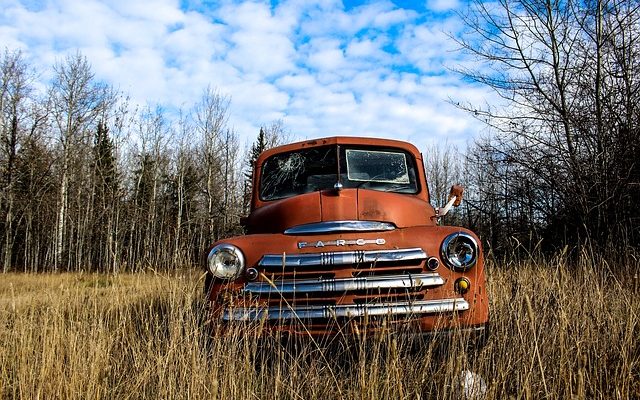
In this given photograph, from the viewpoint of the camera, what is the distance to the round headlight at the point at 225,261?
2994 mm

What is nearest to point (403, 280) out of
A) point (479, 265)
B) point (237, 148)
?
point (479, 265)

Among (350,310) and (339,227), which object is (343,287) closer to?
(350,310)

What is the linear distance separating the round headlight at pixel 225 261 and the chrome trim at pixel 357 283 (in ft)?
0.87

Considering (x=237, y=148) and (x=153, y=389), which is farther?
(x=237, y=148)

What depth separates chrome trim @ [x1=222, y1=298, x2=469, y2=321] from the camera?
2703mm

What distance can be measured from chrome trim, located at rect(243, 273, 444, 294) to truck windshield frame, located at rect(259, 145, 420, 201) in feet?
4.83

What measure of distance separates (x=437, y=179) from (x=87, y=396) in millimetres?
35880

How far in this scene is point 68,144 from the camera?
24516mm

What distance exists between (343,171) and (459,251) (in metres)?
1.64

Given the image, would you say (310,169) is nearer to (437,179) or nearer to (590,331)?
(590,331)

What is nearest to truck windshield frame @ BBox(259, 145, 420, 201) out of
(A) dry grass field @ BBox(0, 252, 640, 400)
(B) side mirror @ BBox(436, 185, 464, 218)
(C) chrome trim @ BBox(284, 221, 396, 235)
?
(B) side mirror @ BBox(436, 185, 464, 218)

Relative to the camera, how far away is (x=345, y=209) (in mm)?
3354

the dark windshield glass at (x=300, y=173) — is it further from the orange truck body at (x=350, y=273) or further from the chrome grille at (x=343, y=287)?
the chrome grille at (x=343, y=287)

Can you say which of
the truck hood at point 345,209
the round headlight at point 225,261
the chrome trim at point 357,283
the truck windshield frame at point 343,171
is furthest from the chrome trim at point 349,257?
the truck windshield frame at point 343,171
